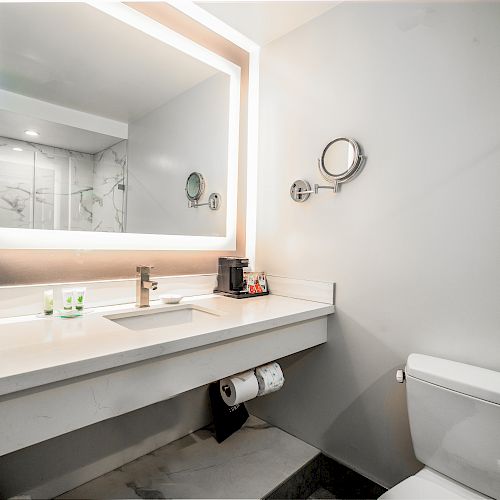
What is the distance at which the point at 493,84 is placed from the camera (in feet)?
3.70

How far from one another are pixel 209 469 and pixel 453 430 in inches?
39.3

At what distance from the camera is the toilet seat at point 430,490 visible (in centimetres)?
100

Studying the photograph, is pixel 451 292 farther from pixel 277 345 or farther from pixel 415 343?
pixel 277 345

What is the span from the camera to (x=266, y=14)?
1641 mm

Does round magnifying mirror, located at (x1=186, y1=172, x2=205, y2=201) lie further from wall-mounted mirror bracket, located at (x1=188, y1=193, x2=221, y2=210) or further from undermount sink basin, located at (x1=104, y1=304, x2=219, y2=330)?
undermount sink basin, located at (x1=104, y1=304, x2=219, y2=330)

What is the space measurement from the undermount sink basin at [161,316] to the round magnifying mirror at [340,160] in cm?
79

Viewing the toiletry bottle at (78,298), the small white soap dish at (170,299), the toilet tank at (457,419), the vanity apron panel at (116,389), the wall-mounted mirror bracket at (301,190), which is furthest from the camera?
the wall-mounted mirror bracket at (301,190)

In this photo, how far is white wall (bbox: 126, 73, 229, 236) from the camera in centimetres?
154

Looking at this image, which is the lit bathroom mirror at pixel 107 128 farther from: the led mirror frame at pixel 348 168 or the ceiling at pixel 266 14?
the led mirror frame at pixel 348 168

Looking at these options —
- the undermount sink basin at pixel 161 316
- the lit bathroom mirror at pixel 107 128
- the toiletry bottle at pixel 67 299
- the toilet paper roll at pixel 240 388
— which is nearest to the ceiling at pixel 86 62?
the lit bathroom mirror at pixel 107 128

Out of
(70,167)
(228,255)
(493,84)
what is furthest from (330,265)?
(70,167)

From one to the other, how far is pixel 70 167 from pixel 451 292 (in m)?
1.49

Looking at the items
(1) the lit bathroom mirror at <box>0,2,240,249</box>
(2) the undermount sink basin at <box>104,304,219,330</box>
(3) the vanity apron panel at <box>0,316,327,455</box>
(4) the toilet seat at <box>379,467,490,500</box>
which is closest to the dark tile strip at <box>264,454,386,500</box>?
(4) the toilet seat at <box>379,467,490,500</box>

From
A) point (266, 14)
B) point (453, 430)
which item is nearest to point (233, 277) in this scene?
point (453, 430)
